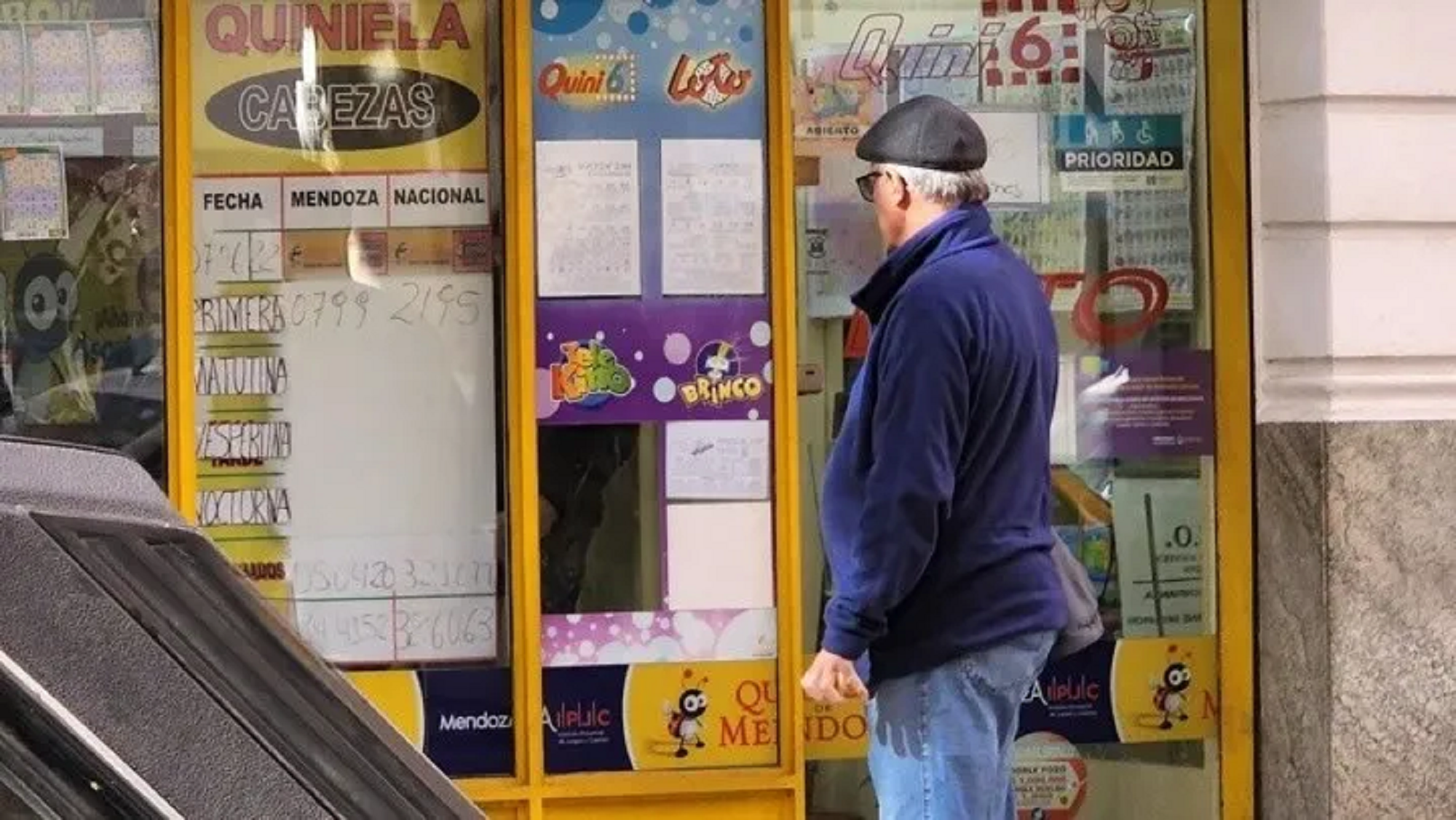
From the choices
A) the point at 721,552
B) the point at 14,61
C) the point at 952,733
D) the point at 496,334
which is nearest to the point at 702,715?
the point at 721,552

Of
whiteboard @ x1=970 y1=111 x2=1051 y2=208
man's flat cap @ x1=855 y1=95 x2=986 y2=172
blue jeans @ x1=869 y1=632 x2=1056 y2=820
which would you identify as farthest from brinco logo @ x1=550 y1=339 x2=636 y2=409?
blue jeans @ x1=869 y1=632 x2=1056 y2=820

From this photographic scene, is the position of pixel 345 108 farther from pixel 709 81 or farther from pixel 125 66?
pixel 709 81

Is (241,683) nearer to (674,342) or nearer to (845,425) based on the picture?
(845,425)

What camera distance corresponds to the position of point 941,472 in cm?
485

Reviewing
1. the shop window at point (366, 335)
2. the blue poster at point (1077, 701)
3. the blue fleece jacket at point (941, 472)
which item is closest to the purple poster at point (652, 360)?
the shop window at point (366, 335)

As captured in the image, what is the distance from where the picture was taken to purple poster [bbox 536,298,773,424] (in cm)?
A: 686

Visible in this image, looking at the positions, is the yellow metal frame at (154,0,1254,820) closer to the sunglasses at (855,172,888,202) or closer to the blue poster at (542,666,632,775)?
the blue poster at (542,666,632,775)

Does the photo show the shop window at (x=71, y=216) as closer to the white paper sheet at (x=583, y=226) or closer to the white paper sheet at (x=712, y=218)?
the white paper sheet at (x=583, y=226)

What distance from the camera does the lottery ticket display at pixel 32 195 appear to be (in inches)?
267

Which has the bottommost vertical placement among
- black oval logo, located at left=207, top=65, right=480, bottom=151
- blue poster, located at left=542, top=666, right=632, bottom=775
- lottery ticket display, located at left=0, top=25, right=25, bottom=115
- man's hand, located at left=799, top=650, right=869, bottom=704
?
blue poster, located at left=542, top=666, right=632, bottom=775

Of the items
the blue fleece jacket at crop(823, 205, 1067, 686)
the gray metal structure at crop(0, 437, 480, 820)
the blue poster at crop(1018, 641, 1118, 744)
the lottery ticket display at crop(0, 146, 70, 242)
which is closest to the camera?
the gray metal structure at crop(0, 437, 480, 820)

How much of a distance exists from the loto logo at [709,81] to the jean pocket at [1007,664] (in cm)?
242

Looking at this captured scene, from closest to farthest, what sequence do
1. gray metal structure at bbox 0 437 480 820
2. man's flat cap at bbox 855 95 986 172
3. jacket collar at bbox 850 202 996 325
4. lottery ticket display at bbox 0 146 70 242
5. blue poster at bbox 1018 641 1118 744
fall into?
gray metal structure at bbox 0 437 480 820 < jacket collar at bbox 850 202 996 325 < man's flat cap at bbox 855 95 986 172 < lottery ticket display at bbox 0 146 70 242 < blue poster at bbox 1018 641 1118 744

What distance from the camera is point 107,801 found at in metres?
1.95
